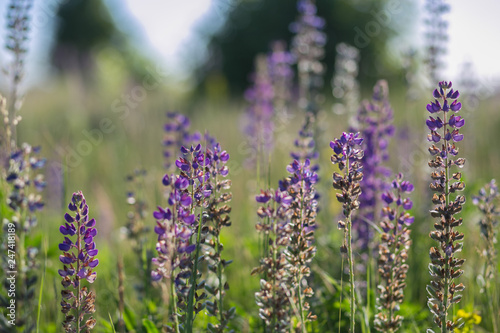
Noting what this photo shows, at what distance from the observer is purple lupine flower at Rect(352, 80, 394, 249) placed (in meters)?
2.51

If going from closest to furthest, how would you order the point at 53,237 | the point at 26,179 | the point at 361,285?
the point at 26,179
the point at 361,285
the point at 53,237

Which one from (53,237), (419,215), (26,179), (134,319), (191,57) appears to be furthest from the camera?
(191,57)

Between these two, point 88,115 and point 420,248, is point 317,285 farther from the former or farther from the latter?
point 88,115

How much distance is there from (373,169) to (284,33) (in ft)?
70.3

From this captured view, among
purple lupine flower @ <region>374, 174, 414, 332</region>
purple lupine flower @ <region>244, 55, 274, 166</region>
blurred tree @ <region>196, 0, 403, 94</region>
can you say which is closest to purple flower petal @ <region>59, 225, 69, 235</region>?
purple lupine flower @ <region>374, 174, 414, 332</region>

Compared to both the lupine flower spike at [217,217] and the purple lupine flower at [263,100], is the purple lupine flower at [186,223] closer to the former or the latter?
the lupine flower spike at [217,217]

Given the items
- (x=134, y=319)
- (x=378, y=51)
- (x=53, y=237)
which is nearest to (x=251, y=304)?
(x=134, y=319)

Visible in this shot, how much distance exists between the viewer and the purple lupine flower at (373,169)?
2.51 meters

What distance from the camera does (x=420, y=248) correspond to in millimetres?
2988

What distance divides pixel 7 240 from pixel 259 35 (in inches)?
889

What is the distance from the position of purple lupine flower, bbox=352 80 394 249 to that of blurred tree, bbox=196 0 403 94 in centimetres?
1976

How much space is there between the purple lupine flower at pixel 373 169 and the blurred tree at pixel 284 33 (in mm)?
19765

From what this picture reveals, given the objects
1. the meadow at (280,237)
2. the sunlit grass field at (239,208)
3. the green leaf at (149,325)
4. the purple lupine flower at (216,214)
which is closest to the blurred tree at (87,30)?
the sunlit grass field at (239,208)

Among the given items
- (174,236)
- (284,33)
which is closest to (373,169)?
(174,236)
